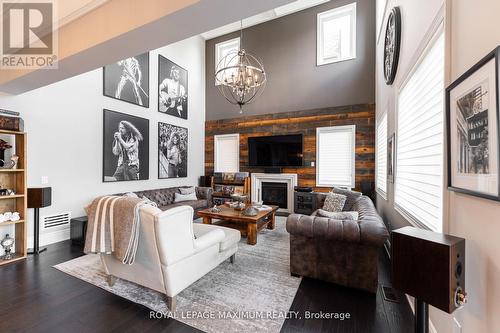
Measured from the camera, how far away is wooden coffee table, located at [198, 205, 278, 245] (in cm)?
366

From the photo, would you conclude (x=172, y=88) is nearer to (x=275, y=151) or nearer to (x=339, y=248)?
(x=275, y=151)

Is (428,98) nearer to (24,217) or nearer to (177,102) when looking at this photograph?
(24,217)

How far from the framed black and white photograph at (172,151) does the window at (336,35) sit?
4406mm

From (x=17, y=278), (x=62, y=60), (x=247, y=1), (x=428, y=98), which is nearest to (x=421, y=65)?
(x=428, y=98)

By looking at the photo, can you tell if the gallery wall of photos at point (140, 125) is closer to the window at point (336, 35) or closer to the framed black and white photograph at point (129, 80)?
the framed black and white photograph at point (129, 80)

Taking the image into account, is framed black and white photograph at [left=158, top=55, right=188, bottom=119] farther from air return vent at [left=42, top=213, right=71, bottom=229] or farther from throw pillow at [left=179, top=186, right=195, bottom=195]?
air return vent at [left=42, top=213, right=71, bottom=229]

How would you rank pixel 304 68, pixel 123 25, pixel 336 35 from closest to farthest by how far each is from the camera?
1. pixel 123 25
2. pixel 336 35
3. pixel 304 68

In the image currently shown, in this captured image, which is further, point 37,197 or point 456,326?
point 37,197

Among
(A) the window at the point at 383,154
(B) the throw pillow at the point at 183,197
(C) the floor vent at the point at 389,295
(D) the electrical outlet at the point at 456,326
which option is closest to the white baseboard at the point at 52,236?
(B) the throw pillow at the point at 183,197

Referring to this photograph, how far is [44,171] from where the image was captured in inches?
142

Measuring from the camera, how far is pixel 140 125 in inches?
203

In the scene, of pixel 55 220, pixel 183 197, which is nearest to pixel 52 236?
pixel 55 220

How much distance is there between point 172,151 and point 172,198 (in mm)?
1370

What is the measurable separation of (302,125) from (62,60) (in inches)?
198
